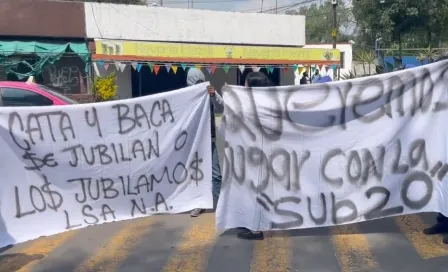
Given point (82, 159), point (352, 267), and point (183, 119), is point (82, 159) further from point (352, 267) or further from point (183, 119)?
point (352, 267)

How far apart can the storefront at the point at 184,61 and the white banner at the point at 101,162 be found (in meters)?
16.1

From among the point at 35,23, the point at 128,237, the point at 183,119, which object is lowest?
the point at 128,237

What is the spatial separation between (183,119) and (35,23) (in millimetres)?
17969

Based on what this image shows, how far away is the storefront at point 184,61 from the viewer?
72.9 feet

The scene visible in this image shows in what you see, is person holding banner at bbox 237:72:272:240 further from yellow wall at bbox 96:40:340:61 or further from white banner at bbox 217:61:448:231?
yellow wall at bbox 96:40:340:61

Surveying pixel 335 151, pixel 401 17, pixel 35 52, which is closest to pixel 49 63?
pixel 35 52

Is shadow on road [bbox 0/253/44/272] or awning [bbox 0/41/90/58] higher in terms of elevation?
awning [bbox 0/41/90/58]

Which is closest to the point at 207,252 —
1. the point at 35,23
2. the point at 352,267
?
the point at 352,267

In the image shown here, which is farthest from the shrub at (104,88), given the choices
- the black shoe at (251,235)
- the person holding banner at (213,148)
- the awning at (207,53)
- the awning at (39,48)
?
the black shoe at (251,235)

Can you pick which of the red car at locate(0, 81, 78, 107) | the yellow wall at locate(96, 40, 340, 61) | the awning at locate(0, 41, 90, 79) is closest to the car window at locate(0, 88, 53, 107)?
the red car at locate(0, 81, 78, 107)

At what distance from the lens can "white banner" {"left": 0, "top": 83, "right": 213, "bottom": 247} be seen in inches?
217

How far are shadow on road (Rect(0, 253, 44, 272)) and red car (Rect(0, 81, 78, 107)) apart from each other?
4285 mm

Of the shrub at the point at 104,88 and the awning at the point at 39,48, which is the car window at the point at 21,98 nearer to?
the shrub at the point at 104,88

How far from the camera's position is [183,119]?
604 cm
